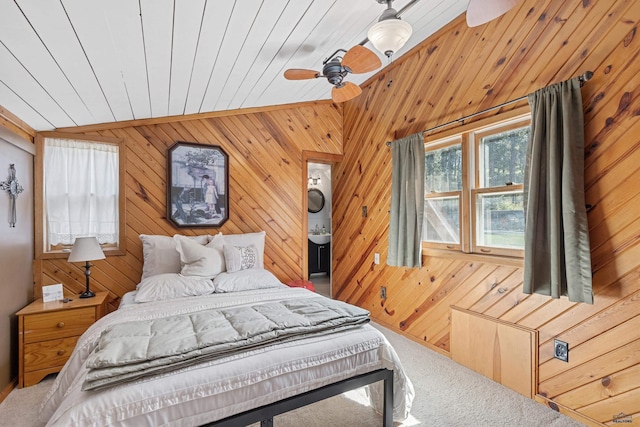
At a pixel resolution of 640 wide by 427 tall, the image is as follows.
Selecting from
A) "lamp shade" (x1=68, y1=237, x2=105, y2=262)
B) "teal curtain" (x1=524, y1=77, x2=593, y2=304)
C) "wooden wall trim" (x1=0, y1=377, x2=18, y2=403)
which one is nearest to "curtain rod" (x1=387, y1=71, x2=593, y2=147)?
"teal curtain" (x1=524, y1=77, x2=593, y2=304)

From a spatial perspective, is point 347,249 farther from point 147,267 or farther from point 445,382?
point 147,267

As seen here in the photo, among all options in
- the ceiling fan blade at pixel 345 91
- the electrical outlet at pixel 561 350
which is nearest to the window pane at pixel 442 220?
the electrical outlet at pixel 561 350

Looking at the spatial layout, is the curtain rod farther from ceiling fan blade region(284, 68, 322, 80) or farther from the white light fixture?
ceiling fan blade region(284, 68, 322, 80)

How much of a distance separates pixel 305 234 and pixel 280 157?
1082mm

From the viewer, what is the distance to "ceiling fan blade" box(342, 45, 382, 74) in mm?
1955

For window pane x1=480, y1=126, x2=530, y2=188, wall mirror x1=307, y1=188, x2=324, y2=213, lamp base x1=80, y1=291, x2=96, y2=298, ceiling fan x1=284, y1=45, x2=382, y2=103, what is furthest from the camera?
wall mirror x1=307, y1=188, x2=324, y2=213

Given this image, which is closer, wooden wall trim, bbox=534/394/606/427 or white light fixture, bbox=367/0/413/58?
white light fixture, bbox=367/0/413/58

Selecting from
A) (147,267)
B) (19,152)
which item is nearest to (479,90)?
(147,267)

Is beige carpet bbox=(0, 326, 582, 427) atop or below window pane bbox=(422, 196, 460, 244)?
below

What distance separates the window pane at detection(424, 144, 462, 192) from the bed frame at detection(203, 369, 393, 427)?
6.27ft

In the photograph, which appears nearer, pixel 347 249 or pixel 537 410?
pixel 537 410

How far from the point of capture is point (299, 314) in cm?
196

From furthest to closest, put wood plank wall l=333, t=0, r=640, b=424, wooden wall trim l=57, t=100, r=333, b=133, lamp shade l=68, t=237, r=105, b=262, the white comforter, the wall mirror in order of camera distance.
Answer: the wall mirror → wooden wall trim l=57, t=100, r=333, b=133 → lamp shade l=68, t=237, r=105, b=262 → wood plank wall l=333, t=0, r=640, b=424 → the white comforter

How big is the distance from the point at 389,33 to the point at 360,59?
1.15ft
